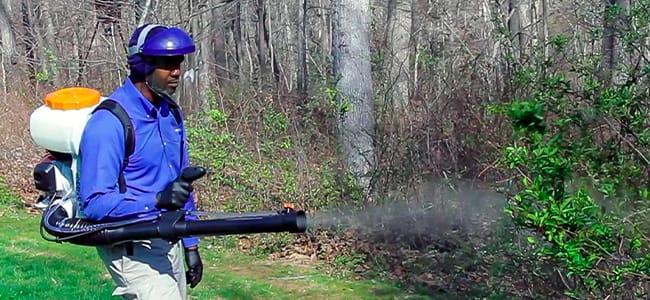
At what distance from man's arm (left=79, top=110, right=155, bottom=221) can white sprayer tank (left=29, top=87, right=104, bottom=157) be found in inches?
5.0

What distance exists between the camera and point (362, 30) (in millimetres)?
12258

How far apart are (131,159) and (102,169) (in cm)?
23

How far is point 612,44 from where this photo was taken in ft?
21.4

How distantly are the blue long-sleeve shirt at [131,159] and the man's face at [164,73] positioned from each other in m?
0.09

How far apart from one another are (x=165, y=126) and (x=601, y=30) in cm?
362

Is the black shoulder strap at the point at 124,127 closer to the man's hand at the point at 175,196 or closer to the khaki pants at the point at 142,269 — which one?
the man's hand at the point at 175,196

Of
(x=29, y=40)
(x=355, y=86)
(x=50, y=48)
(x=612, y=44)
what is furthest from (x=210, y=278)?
(x=29, y=40)

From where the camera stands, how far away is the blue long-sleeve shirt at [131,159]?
391 centimetres

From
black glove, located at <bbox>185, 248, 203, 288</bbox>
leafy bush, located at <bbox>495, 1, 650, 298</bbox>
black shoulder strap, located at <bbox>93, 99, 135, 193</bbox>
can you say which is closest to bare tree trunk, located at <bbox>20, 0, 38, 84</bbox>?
black glove, located at <bbox>185, 248, 203, 288</bbox>

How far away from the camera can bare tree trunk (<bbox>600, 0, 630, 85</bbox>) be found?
595 centimetres

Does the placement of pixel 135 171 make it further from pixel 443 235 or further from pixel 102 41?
pixel 102 41

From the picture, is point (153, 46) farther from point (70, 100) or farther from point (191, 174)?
point (191, 174)

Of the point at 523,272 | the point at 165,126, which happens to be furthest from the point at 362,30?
the point at 165,126

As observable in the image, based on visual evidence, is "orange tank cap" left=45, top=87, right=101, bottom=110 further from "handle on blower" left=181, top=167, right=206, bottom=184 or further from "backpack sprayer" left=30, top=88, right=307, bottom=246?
"handle on blower" left=181, top=167, right=206, bottom=184
